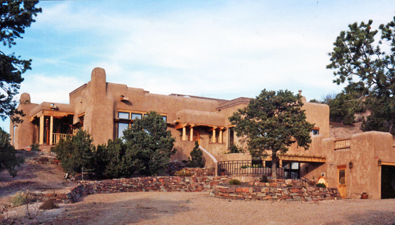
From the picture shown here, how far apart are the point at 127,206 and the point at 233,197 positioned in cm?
554

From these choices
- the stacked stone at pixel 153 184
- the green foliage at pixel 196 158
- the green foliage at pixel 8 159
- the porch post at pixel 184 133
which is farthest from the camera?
the porch post at pixel 184 133

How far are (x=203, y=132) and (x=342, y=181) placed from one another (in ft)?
39.1

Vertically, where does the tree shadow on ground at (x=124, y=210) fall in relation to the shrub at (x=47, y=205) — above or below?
below

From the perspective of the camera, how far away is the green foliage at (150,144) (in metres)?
22.7

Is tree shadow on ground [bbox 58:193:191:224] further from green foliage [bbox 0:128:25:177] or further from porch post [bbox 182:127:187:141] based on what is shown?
porch post [bbox 182:127:187:141]

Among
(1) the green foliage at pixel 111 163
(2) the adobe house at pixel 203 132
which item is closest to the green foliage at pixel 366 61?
(2) the adobe house at pixel 203 132

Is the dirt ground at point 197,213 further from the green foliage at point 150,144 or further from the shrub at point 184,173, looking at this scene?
the shrub at point 184,173

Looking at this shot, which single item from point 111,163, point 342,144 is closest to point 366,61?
point 342,144

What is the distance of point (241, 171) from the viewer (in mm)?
24047

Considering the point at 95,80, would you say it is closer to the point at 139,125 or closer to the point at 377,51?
the point at 139,125

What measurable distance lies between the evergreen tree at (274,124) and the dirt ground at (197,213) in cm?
451

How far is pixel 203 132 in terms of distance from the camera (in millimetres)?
30703

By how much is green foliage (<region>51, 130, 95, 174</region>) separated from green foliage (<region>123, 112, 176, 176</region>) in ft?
7.99

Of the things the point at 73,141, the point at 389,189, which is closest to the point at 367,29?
the point at 389,189
